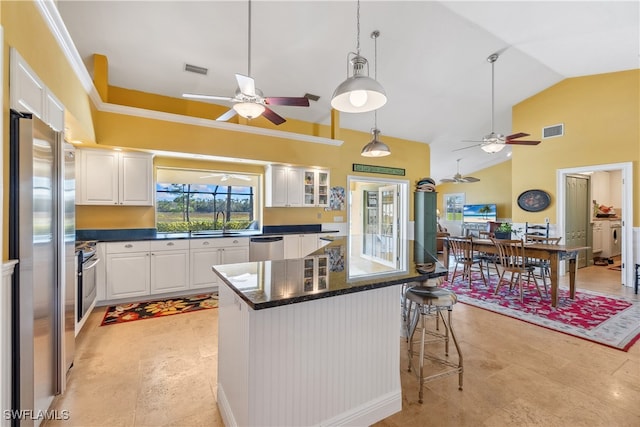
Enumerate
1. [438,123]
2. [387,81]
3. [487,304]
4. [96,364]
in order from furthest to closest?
1. [438,123]
2. [387,81]
3. [487,304]
4. [96,364]

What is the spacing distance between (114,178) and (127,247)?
38.0 inches

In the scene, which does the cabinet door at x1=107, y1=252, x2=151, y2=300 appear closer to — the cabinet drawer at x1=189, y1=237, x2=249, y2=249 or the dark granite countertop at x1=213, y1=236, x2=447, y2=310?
the cabinet drawer at x1=189, y1=237, x2=249, y2=249

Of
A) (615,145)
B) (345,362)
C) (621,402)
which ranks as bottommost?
(621,402)

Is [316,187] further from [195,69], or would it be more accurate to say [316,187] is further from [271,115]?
[195,69]

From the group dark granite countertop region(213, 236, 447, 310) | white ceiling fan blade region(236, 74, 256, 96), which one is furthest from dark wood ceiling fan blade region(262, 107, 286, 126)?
dark granite countertop region(213, 236, 447, 310)

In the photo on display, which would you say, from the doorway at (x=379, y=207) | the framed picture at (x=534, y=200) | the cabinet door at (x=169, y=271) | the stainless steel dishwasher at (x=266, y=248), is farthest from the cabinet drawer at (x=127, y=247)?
the framed picture at (x=534, y=200)

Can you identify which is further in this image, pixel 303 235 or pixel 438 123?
pixel 438 123

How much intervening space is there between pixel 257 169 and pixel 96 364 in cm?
368

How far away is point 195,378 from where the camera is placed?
7.39ft

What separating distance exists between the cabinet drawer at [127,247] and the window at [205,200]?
2.73 feet

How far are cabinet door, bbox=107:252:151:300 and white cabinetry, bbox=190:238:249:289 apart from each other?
600 millimetres

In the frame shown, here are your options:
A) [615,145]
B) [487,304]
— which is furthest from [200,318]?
[615,145]

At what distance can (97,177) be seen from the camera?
3.83 metres

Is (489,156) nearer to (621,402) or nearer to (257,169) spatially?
(257,169)
